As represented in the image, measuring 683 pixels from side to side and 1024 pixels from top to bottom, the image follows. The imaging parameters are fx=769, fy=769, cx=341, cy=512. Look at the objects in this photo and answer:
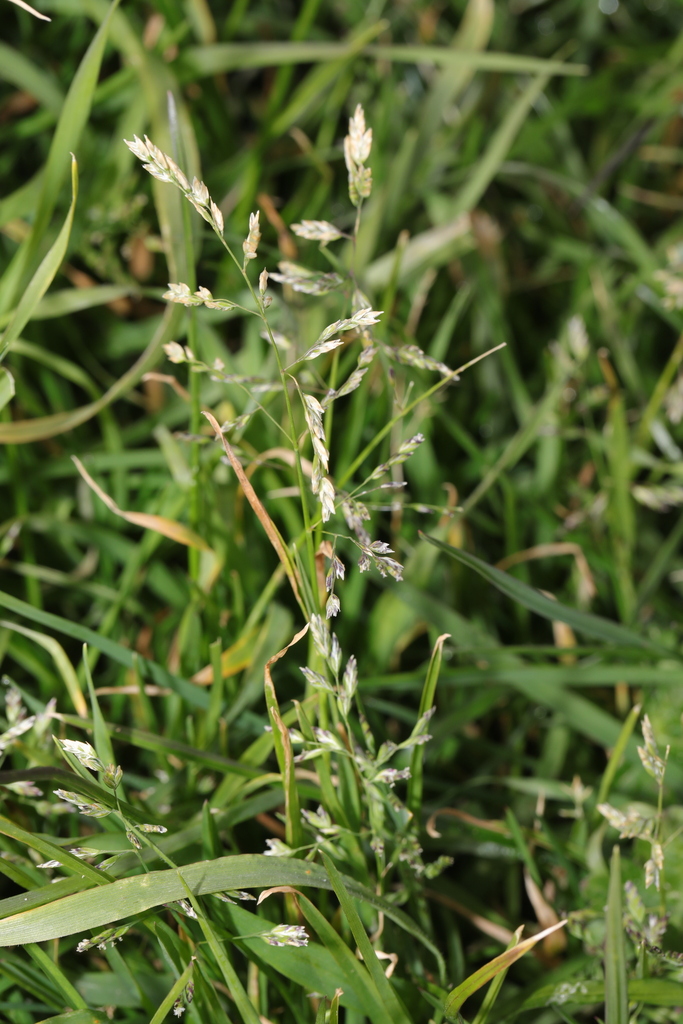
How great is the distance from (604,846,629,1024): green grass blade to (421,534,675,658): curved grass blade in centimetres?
21

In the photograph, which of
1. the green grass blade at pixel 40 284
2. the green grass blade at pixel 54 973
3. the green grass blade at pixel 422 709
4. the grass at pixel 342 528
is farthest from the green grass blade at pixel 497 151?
the green grass blade at pixel 54 973

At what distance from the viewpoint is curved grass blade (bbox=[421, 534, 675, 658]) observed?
2.07ft

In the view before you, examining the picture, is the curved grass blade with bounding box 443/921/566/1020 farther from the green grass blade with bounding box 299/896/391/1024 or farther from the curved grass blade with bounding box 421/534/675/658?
the curved grass blade with bounding box 421/534/675/658

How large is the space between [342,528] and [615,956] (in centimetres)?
47

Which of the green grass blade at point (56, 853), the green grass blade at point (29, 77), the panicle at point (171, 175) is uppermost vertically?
the green grass blade at point (29, 77)

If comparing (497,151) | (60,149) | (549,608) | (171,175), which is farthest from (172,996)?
(497,151)

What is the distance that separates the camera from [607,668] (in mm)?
829

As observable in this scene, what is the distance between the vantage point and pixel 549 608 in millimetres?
698

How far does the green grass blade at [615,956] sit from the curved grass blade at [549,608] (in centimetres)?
21

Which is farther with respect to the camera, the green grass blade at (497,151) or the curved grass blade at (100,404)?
the green grass blade at (497,151)

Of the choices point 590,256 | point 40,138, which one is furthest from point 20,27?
point 590,256

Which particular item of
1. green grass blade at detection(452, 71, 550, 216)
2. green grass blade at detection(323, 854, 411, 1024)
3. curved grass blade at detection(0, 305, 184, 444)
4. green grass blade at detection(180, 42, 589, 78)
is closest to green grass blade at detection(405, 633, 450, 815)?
green grass blade at detection(323, 854, 411, 1024)

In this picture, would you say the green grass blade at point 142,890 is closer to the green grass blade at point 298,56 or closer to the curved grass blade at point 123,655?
the curved grass blade at point 123,655

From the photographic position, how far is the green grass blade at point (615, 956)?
0.54 meters
